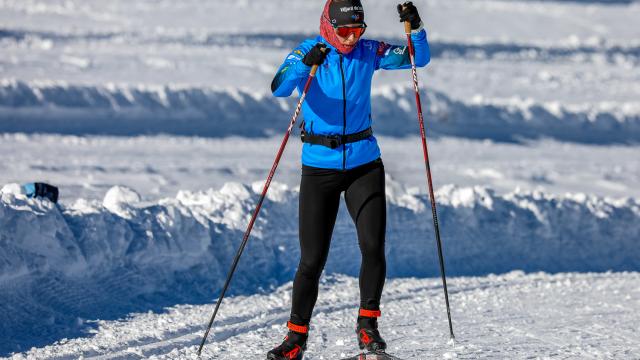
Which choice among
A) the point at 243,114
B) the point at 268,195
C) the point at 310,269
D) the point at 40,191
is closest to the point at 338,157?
the point at 310,269

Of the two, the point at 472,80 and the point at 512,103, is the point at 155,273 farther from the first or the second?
the point at 472,80

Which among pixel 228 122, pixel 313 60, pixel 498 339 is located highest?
pixel 313 60

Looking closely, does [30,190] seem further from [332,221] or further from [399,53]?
[399,53]

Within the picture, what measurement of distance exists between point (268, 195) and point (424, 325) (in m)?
2.81

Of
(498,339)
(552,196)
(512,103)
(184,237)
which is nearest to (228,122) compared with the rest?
(512,103)

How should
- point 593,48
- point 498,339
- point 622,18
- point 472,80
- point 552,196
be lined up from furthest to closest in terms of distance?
point 622,18 → point 593,48 → point 472,80 → point 552,196 → point 498,339

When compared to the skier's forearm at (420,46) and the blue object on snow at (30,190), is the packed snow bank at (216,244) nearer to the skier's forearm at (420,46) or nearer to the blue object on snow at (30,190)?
the blue object on snow at (30,190)

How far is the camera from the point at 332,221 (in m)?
5.39

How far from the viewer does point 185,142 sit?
14.1m

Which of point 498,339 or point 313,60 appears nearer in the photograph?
point 313,60

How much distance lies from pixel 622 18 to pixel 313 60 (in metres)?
28.2

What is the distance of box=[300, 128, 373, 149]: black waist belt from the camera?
527cm

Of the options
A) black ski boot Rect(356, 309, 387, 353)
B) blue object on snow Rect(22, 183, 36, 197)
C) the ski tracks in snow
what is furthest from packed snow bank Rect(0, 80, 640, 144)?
black ski boot Rect(356, 309, 387, 353)

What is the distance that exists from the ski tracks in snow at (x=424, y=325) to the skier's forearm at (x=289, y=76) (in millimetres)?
1559
